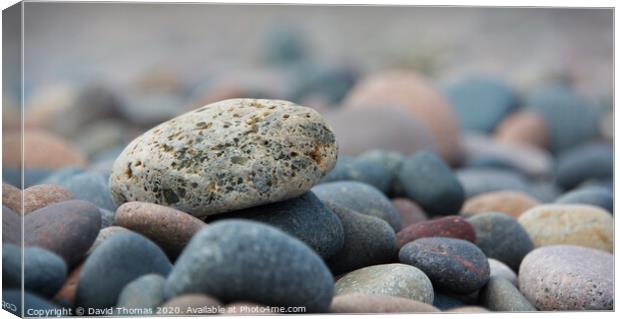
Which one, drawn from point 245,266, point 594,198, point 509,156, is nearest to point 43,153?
point 245,266

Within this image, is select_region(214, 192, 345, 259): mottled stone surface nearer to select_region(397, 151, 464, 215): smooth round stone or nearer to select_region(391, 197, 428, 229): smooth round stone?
select_region(391, 197, 428, 229): smooth round stone

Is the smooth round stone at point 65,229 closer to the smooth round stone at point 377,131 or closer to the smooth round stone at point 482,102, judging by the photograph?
the smooth round stone at point 377,131

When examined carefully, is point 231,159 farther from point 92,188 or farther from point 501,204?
point 501,204

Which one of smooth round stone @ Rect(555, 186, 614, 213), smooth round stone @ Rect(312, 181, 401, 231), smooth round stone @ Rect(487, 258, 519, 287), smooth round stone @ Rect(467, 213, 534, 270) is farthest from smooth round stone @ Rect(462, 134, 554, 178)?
smooth round stone @ Rect(487, 258, 519, 287)

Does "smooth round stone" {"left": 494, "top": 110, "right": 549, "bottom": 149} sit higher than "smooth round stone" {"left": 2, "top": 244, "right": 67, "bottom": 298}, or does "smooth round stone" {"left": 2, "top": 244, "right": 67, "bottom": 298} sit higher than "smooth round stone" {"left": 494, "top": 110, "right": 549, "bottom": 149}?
"smooth round stone" {"left": 2, "top": 244, "right": 67, "bottom": 298}

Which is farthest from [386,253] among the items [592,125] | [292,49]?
[292,49]

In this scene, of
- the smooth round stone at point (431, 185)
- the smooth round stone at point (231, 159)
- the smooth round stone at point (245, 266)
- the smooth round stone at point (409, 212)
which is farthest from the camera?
the smooth round stone at point (431, 185)

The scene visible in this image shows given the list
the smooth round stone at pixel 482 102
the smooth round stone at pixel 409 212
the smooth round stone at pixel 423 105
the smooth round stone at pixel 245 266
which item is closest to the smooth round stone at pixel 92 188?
the smooth round stone at pixel 245 266
